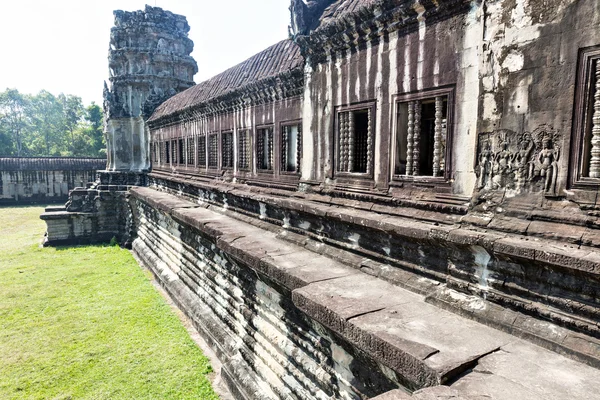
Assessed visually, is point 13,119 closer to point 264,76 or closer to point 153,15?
point 153,15

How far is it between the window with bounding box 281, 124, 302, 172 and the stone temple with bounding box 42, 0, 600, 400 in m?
0.04

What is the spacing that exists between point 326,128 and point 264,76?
8.16ft

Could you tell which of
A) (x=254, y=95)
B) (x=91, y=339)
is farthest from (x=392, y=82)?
(x=91, y=339)

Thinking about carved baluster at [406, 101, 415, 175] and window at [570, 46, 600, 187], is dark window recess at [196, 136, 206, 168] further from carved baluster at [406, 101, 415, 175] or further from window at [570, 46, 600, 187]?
window at [570, 46, 600, 187]

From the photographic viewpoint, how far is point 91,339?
7.54 m

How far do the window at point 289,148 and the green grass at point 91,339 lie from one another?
382 cm

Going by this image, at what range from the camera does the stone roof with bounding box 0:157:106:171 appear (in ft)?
90.9

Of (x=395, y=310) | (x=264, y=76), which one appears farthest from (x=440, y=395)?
(x=264, y=76)

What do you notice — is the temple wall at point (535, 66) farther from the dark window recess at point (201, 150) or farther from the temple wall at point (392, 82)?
the dark window recess at point (201, 150)

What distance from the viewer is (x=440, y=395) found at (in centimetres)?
233

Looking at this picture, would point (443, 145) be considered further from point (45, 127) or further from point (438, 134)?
point (45, 127)

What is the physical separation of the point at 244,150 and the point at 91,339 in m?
4.95

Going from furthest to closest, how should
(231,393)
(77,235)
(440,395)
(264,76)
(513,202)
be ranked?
1. (77,235)
2. (264,76)
3. (231,393)
4. (513,202)
5. (440,395)

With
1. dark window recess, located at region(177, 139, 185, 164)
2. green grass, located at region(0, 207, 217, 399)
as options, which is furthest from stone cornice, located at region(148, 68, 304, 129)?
green grass, located at region(0, 207, 217, 399)
